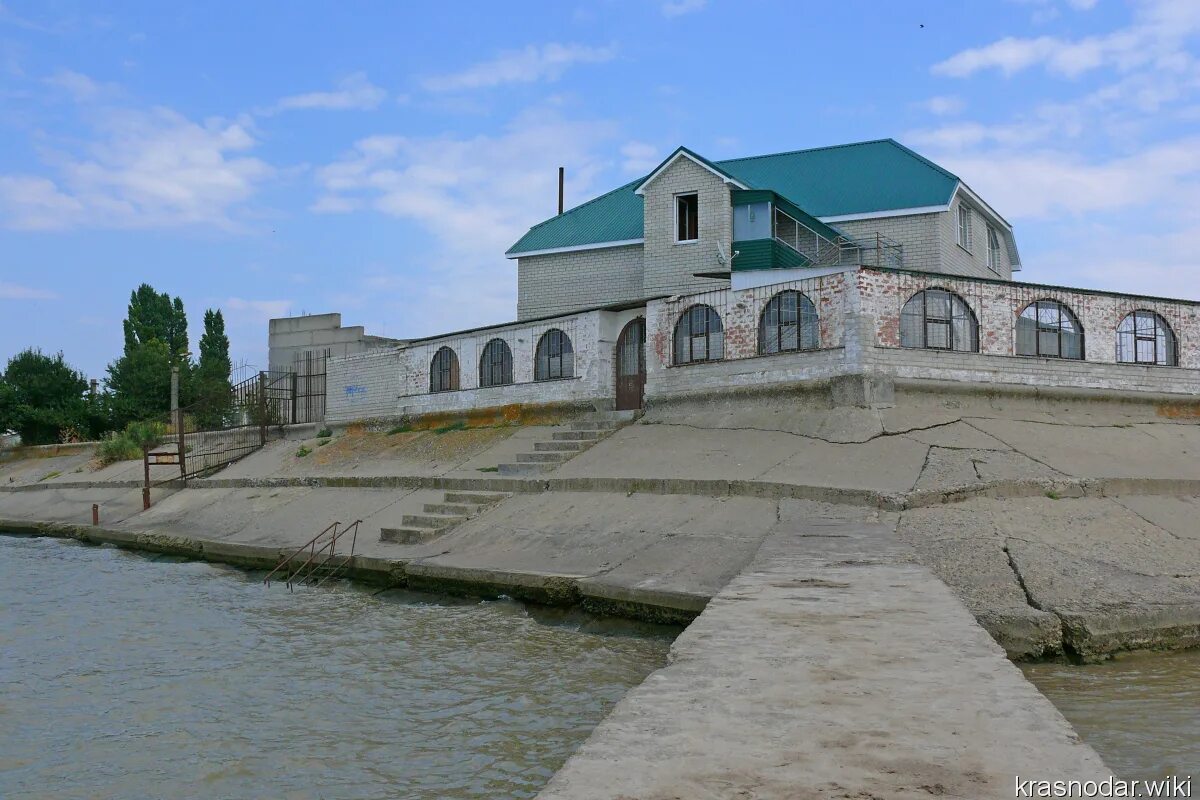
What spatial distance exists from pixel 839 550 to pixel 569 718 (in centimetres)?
319

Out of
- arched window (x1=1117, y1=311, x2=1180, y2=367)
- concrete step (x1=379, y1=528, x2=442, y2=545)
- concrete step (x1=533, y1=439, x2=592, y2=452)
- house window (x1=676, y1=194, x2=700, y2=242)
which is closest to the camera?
concrete step (x1=379, y1=528, x2=442, y2=545)

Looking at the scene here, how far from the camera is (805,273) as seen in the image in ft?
63.6

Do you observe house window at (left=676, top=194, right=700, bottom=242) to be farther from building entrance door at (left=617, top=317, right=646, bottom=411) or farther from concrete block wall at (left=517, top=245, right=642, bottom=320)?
building entrance door at (left=617, top=317, right=646, bottom=411)

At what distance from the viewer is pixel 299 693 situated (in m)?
7.32

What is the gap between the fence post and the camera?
24844 mm

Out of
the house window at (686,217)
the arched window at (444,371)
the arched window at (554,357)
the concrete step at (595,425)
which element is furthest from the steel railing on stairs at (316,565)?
the house window at (686,217)

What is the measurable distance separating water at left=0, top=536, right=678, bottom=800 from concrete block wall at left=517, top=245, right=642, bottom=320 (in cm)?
1612

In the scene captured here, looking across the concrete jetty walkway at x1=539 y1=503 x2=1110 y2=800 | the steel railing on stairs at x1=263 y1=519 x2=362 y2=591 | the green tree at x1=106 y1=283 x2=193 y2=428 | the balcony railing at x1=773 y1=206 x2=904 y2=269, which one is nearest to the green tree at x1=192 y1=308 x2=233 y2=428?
the green tree at x1=106 y1=283 x2=193 y2=428

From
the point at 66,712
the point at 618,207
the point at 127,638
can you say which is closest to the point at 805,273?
the point at 618,207

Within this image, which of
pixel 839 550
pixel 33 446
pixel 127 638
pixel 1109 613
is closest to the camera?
pixel 1109 613

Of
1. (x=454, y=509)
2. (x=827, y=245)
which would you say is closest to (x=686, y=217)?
(x=827, y=245)

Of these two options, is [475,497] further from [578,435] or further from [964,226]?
[964,226]

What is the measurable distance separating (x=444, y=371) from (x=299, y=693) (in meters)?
15.6

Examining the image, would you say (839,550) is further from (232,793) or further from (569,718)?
(232,793)
